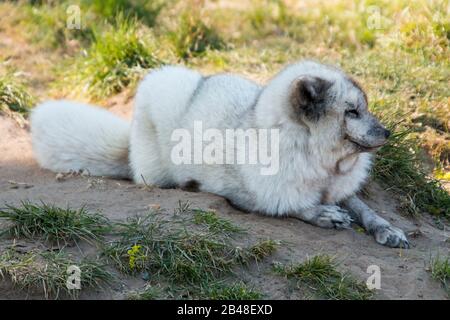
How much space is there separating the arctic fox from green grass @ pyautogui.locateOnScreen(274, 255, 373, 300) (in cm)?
87

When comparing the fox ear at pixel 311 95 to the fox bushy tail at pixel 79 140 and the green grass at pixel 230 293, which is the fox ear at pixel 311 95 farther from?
the fox bushy tail at pixel 79 140

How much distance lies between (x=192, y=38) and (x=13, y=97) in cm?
224

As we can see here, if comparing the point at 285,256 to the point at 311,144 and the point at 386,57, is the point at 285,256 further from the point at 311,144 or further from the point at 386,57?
the point at 386,57

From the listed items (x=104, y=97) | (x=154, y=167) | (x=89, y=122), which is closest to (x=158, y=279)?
(x=154, y=167)

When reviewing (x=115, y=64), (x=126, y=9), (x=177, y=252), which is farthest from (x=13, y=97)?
(x=177, y=252)

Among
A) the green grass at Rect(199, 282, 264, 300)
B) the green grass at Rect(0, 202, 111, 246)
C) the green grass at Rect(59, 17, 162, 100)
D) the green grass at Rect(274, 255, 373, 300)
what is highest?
the green grass at Rect(59, 17, 162, 100)

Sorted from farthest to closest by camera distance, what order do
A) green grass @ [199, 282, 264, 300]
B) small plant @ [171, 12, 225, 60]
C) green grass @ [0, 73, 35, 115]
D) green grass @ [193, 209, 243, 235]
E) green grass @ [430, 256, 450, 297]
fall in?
small plant @ [171, 12, 225, 60] < green grass @ [0, 73, 35, 115] < green grass @ [193, 209, 243, 235] < green grass @ [430, 256, 450, 297] < green grass @ [199, 282, 264, 300]

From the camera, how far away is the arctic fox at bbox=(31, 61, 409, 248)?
5.37m

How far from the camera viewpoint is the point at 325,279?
455cm

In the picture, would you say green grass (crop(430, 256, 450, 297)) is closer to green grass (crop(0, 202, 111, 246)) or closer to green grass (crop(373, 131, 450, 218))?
green grass (crop(373, 131, 450, 218))

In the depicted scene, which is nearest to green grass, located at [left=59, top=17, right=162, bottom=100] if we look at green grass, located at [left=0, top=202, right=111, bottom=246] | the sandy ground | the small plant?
the small plant

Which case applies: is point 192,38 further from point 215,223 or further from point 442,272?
point 442,272

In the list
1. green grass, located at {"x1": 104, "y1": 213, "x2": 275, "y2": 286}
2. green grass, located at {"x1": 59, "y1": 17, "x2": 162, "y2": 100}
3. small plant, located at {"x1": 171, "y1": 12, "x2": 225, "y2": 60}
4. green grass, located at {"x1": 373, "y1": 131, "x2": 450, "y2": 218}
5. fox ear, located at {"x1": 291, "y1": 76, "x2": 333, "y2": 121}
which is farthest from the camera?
small plant, located at {"x1": 171, "y1": 12, "x2": 225, "y2": 60}

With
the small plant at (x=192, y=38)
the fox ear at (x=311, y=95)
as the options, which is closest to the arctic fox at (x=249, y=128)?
the fox ear at (x=311, y=95)
